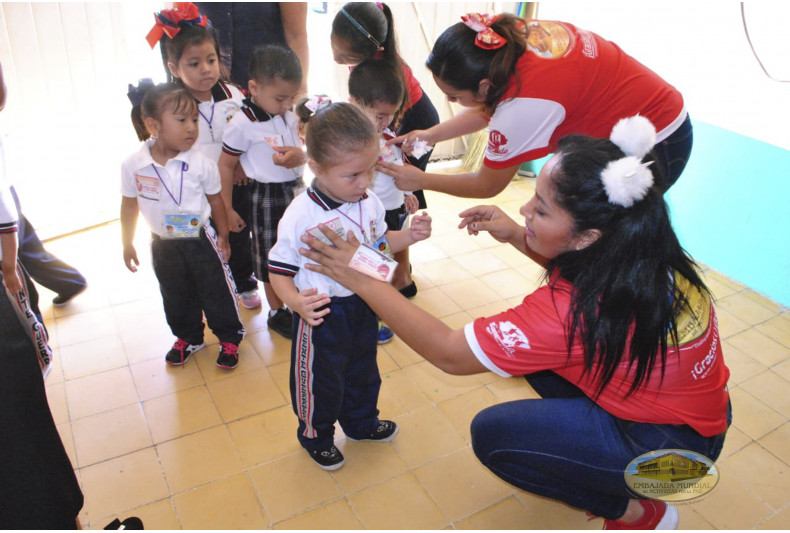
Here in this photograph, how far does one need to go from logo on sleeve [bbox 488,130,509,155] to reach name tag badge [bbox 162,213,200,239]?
1.10 m

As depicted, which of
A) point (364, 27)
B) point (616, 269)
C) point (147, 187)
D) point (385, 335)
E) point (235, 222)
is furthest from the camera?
point (385, 335)

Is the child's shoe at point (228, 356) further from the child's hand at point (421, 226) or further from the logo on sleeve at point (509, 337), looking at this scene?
→ the logo on sleeve at point (509, 337)

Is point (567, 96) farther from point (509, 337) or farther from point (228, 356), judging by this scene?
point (228, 356)

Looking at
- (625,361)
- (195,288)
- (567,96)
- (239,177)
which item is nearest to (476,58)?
(567,96)

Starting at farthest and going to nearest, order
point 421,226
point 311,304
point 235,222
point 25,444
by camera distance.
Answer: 1. point 235,222
2. point 421,226
3. point 311,304
4. point 25,444

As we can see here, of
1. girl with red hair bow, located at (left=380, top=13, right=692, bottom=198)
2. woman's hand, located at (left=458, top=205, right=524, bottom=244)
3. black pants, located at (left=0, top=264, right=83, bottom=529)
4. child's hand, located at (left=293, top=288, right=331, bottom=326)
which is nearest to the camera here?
black pants, located at (left=0, top=264, right=83, bottom=529)

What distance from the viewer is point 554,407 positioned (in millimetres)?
1592

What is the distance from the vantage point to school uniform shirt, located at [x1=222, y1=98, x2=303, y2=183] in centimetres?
217

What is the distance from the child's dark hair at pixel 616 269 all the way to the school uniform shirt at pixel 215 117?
1.48 m

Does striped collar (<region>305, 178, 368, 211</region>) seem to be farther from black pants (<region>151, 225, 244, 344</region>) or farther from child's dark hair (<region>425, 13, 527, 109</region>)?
black pants (<region>151, 225, 244, 344</region>)

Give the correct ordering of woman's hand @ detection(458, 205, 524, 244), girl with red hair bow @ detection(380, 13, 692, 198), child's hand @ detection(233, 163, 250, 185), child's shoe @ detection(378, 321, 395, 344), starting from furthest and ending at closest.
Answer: child's shoe @ detection(378, 321, 395, 344), child's hand @ detection(233, 163, 250, 185), woman's hand @ detection(458, 205, 524, 244), girl with red hair bow @ detection(380, 13, 692, 198)

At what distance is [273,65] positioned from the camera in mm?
2078

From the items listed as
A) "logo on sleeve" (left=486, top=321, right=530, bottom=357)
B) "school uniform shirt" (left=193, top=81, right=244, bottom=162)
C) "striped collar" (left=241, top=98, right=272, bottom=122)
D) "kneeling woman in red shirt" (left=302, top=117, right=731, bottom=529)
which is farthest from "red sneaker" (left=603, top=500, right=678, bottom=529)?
"school uniform shirt" (left=193, top=81, right=244, bottom=162)

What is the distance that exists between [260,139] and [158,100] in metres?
0.40
